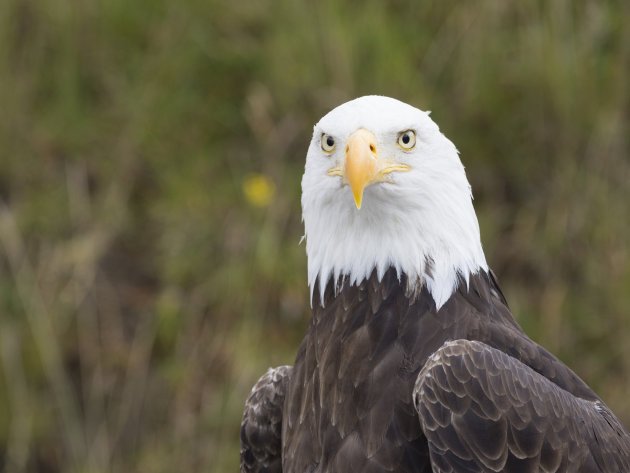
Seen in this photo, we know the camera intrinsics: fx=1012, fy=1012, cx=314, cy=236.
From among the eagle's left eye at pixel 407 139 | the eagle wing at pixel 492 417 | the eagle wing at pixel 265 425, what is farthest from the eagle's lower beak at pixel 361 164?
the eagle wing at pixel 265 425

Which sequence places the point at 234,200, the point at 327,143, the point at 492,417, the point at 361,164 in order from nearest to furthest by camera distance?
the point at 492,417 < the point at 361,164 < the point at 327,143 < the point at 234,200

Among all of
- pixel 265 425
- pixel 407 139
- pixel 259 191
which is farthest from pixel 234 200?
pixel 407 139

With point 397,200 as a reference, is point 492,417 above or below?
below

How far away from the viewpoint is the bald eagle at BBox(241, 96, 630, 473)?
307 centimetres

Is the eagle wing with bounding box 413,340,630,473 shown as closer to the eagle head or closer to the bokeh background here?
the eagle head

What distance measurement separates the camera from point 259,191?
620cm

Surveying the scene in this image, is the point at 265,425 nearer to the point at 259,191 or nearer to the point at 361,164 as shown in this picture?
the point at 361,164

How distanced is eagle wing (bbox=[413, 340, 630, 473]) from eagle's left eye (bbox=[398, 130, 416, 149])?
2.30 feet

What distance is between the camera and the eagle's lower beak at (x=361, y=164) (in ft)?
10.6

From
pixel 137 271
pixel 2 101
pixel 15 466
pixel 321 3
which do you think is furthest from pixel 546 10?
pixel 15 466

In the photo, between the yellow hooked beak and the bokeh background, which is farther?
the bokeh background

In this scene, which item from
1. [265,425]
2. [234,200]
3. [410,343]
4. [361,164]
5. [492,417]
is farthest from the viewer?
[234,200]

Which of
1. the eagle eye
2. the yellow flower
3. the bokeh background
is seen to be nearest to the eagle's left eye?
the eagle eye

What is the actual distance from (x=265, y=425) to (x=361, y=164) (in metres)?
1.25
